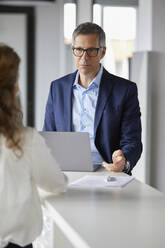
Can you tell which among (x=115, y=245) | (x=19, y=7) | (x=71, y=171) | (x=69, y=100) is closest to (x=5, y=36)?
(x=19, y=7)

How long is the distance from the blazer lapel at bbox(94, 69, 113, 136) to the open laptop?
299 millimetres

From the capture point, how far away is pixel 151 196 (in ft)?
6.38

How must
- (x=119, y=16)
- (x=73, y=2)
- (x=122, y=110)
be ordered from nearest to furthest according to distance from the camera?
(x=122, y=110) → (x=119, y=16) → (x=73, y=2)

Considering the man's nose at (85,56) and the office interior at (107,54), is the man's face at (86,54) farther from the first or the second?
the office interior at (107,54)

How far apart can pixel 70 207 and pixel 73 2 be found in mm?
4741

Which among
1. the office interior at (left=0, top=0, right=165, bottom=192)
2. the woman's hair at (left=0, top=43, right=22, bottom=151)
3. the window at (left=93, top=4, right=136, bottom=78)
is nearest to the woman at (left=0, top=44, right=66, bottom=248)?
the woman's hair at (left=0, top=43, right=22, bottom=151)

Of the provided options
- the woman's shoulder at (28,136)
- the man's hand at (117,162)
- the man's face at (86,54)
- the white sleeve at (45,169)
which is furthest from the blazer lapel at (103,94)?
the woman's shoulder at (28,136)

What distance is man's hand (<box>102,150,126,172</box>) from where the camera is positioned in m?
2.37

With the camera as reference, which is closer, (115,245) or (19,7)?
(115,245)

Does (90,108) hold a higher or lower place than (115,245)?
higher

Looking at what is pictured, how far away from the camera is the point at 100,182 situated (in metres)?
2.15

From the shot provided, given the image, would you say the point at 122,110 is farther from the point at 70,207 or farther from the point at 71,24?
the point at 71,24

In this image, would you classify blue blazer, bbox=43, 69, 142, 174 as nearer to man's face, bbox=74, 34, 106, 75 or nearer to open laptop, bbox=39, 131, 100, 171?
man's face, bbox=74, 34, 106, 75

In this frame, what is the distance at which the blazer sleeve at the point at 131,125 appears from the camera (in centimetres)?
261
